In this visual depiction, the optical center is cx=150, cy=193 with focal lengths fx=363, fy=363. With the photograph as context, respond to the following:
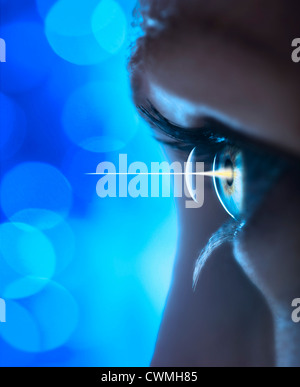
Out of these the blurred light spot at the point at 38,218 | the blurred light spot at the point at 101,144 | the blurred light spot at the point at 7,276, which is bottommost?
the blurred light spot at the point at 7,276

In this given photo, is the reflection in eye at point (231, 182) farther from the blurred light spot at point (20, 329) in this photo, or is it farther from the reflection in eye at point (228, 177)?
the blurred light spot at point (20, 329)

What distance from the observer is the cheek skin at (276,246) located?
0.49 metres

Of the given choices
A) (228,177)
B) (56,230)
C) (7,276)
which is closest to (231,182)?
(228,177)

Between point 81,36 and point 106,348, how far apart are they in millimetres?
503

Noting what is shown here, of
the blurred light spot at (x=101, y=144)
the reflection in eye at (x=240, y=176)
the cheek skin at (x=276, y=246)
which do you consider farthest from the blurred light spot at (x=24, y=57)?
the cheek skin at (x=276, y=246)

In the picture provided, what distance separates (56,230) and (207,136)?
28 cm

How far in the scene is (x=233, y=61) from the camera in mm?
483

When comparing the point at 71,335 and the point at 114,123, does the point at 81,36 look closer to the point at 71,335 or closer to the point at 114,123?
the point at 114,123

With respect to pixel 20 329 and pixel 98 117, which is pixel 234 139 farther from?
pixel 20 329

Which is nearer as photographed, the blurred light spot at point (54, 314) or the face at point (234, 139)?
the face at point (234, 139)

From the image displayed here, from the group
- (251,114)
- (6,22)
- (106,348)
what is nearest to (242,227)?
(251,114)

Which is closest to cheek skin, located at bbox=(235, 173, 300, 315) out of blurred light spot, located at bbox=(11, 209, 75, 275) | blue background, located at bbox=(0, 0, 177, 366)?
blue background, located at bbox=(0, 0, 177, 366)

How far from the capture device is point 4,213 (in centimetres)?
58

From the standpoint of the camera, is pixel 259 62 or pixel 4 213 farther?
pixel 4 213
